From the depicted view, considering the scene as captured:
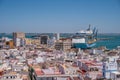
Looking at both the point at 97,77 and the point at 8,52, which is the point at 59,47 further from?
the point at 97,77

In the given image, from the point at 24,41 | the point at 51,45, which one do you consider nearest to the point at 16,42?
the point at 24,41

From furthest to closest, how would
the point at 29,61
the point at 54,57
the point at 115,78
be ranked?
the point at 54,57
the point at 29,61
the point at 115,78

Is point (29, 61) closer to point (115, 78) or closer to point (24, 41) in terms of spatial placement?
point (115, 78)

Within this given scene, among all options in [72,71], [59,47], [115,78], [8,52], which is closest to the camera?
[115,78]

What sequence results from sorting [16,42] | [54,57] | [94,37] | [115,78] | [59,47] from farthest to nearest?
1. [94,37]
2. [16,42]
3. [59,47]
4. [54,57]
5. [115,78]

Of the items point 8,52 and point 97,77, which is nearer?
point 97,77

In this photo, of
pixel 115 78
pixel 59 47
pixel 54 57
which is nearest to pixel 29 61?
pixel 54 57
